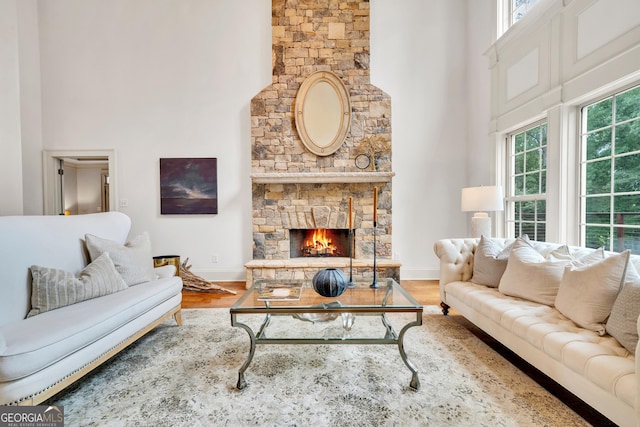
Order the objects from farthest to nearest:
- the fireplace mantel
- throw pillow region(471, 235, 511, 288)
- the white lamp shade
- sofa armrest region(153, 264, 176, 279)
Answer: the fireplace mantel
the white lamp shade
sofa armrest region(153, 264, 176, 279)
throw pillow region(471, 235, 511, 288)

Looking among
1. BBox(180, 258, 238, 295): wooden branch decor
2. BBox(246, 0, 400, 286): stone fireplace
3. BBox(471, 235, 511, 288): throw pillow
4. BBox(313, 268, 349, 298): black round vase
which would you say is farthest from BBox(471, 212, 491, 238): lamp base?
BBox(180, 258, 238, 295): wooden branch decor

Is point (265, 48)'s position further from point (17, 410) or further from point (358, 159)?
point (17, 410)

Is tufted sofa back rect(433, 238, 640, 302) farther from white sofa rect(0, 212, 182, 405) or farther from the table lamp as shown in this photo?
white sofa rect(0, 212, 182, 405)

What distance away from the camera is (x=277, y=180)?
391 centimetres

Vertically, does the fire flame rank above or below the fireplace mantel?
below

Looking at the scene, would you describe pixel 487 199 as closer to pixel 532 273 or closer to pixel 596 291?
pixel 532 273

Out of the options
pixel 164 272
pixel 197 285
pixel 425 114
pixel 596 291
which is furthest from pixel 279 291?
pixel 425 114

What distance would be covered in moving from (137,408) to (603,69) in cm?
393

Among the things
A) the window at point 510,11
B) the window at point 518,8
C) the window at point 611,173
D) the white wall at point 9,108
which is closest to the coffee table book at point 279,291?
the window at point 611,173

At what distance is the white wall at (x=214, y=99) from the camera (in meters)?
4.11

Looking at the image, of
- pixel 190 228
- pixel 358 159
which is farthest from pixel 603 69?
pixel 190 228

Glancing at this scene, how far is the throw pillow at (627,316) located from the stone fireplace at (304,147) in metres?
2.63

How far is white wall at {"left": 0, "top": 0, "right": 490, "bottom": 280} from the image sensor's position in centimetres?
411

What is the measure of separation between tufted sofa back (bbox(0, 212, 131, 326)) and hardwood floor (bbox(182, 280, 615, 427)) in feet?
4.45
